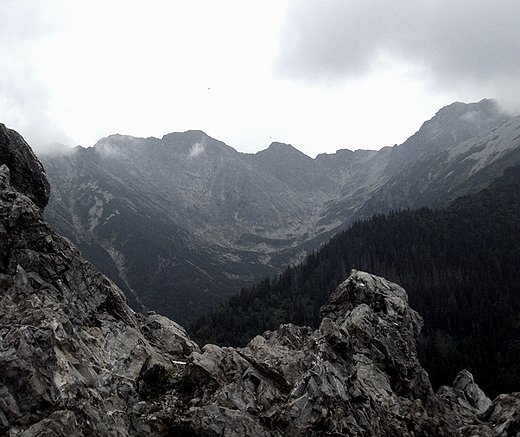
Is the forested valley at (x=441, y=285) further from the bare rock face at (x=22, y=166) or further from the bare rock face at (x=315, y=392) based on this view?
the bare rock face at (x=22, y=166)

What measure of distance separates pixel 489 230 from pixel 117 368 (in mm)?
156063

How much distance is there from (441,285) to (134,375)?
430 feet

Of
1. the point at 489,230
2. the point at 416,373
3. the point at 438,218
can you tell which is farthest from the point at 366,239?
the point at 416,373

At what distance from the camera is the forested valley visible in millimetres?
97688

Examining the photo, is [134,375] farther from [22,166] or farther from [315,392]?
[22,166]

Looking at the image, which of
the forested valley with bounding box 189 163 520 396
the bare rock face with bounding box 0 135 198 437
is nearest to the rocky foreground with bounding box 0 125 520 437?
the bare rock face with bounding box 0 135 198 437

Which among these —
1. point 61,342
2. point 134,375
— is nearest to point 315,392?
point 134,375

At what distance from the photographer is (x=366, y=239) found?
582 ft

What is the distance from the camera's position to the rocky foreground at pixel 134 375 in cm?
1841

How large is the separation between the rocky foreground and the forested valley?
6951cm

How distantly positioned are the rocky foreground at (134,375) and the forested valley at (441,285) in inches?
2737

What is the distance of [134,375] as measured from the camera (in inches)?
955

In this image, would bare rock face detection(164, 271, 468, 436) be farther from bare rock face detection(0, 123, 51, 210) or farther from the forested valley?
the forested valley

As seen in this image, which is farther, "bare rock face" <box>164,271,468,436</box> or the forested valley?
the forested valley
